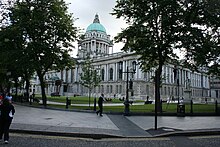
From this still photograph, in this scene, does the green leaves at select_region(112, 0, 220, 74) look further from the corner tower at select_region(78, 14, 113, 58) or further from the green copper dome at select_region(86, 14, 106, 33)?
the green copper dome at select_region(86, 14, 106, 33)

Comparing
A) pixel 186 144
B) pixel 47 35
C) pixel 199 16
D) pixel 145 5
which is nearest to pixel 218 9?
pixel 199 16

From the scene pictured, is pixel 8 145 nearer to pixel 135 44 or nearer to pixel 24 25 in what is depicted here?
pixel 135 44

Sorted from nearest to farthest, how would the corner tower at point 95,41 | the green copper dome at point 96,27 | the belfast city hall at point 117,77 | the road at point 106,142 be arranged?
the road at point 106,142, the belfast city hall at point 117,77, the corner tower at point 95,41, the green copper dome at point 96,27

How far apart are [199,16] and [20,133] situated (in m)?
19.4

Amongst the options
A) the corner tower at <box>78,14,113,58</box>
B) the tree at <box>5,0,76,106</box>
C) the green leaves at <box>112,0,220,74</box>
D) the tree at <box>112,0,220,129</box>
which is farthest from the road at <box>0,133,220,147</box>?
the corner tower at <box>78,14,113,58</box>

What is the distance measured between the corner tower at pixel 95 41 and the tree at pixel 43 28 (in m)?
99.5

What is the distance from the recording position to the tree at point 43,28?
28.1 m

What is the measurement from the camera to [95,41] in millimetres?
131750

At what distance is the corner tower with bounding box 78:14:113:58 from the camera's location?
131375 mm

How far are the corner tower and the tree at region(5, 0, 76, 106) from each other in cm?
9947

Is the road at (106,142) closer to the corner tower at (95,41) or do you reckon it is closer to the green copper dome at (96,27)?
the corner tower at (95,41)

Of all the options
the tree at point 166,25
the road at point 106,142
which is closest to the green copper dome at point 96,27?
the tree at point 166,25

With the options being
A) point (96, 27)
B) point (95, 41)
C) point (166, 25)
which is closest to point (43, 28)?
point (166, 25)

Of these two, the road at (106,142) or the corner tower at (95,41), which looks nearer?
the road at (106,142)
